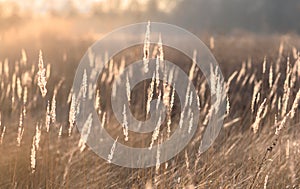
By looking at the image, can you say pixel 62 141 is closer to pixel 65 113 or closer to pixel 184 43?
pixel 65 113

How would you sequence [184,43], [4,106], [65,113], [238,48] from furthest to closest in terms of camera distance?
[184,43] → [238,48] → [65,113] → [4,106]

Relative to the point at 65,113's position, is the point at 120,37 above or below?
above

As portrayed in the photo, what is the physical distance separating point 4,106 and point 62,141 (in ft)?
3.93

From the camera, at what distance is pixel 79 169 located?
316cm

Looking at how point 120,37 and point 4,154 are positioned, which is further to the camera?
point 120,37

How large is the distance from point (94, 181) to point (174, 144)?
906 mm

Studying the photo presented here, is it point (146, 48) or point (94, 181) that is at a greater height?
point (146, 48)

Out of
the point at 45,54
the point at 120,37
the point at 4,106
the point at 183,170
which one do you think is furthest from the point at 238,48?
the point at 183,170

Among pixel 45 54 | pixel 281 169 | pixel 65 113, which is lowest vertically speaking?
pixel 281 169

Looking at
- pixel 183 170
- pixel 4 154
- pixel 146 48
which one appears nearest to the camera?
pixel 146 48

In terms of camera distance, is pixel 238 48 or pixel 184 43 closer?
pixel 238 48

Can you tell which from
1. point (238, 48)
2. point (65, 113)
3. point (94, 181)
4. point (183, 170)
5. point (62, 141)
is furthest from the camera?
point (238, 48)

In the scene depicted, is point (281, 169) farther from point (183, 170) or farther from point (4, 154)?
point (4, 154)

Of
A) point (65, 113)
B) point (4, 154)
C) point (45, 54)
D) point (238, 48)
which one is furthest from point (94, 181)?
point (238, 48)
